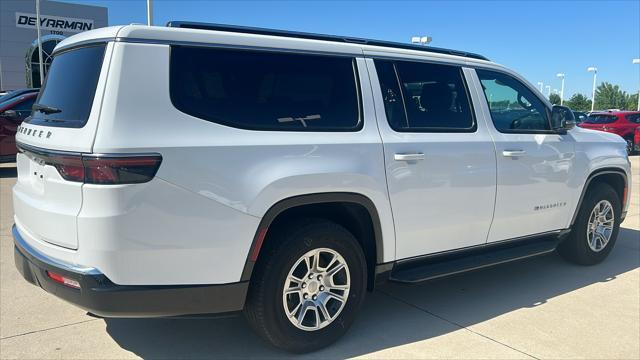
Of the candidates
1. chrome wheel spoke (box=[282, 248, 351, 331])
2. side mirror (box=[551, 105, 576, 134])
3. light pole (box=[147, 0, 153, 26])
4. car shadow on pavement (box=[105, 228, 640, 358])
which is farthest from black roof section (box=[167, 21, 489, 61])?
light pole (box=[147, 0, 153, 26])

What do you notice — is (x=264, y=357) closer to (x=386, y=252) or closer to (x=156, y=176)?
(x=386, y=252)

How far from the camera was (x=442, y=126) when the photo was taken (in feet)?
13.3

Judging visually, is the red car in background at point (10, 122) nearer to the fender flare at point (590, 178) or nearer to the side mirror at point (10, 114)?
the side mirror at point (10, 114)

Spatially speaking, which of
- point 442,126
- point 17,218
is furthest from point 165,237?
point 442,126

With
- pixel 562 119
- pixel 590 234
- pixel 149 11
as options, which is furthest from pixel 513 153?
pixel 149 11

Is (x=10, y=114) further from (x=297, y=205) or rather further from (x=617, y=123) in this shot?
(x=617, y=123)

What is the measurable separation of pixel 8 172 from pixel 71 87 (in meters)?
9.93

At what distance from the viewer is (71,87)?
308 cm

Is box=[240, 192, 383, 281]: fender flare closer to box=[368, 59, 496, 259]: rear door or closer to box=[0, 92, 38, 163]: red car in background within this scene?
box=[368, 59, 496, 259]: rear door

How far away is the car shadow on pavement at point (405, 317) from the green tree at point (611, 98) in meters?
81.4

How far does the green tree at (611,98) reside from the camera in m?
76.8

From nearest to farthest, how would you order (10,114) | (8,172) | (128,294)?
(128,294), (10,114), (8,172)

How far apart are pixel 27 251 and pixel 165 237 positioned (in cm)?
102

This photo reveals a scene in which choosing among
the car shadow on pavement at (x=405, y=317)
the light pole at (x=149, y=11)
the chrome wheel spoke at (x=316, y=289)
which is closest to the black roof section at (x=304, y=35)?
the chrome wheel spoke at (x=316, y=289)
